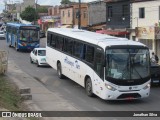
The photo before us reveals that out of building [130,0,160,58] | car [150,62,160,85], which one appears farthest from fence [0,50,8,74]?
building [130,0,160,58]

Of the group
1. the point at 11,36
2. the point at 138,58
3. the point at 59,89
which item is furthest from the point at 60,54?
the point at 11,36

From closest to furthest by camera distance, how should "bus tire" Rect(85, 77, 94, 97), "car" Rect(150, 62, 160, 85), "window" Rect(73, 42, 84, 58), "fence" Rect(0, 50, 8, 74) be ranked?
"bus tire" Rect(85, 77, 94, 97) < "window" Rect(73, 42, 84, 58) < "car" Rect(150, 62, 160, 85) < "fence" Rect(0, 50, 8, 74)

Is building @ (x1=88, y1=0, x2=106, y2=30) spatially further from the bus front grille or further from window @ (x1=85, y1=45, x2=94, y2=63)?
the bus front grille

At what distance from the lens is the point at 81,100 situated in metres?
18.9

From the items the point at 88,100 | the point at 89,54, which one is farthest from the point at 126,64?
the point at 89,54

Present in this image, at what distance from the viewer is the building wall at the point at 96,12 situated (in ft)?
206

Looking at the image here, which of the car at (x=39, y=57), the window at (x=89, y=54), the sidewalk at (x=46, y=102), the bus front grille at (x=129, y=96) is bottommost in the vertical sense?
the sidewalk at (x=46, y=102)

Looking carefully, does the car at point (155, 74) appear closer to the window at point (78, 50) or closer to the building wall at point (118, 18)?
the window at point (78, 50)

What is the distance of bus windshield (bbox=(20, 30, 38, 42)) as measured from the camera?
4522cm

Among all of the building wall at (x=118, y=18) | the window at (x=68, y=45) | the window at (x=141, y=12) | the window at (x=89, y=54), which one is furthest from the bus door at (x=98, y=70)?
the building wall at (x=118, y=18)

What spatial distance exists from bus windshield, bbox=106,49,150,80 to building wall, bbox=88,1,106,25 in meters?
44.6

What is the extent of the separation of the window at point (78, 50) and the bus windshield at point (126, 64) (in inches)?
134

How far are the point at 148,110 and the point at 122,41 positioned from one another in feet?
12.0

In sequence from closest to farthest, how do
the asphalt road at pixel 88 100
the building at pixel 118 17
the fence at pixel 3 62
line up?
the asphalt road at pixel 88 100
the fence at pixel 3 62
the building at pixel 118 17
